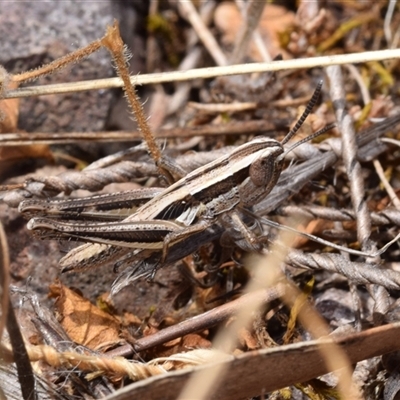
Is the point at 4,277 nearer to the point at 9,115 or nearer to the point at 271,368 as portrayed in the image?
the point at 271,368

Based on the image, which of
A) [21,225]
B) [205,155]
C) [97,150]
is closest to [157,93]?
[97,150]

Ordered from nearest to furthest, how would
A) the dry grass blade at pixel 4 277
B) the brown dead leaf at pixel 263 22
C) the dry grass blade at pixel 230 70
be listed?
the dry grass blade at pixel 4 277, the dry grass blade at pixel 230 70, the brown dead leaf at pixel 263 22

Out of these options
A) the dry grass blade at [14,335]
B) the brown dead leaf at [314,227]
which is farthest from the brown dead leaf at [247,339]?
the dry grass blade at [14,335]

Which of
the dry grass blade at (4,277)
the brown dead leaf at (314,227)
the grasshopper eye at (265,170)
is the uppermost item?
the dry grass blade at (4,277)

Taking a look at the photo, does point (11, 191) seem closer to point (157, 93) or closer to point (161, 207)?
point (161, 207)

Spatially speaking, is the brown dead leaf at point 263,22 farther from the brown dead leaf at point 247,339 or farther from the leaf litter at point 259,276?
the brown dead leaf at point 247,339

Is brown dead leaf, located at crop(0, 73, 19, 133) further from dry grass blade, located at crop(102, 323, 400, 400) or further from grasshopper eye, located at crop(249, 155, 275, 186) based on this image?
dry grass blade, located at crop(102, 323, 400, 400)

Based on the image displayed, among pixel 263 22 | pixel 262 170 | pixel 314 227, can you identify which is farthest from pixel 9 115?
pixel 263 22

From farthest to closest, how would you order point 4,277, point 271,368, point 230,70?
point 230,70
point 271,368
point 4,277
